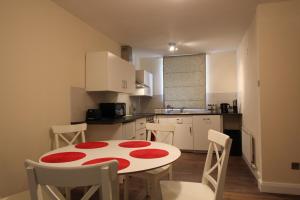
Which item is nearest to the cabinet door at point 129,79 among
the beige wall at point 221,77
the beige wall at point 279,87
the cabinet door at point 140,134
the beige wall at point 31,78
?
the cabinet door at point 140,134

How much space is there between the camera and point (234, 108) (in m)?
4.52

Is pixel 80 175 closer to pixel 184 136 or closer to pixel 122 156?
pixel 122 156

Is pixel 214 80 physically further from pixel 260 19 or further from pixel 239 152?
pixel 260 19

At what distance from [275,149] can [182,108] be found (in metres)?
2.80

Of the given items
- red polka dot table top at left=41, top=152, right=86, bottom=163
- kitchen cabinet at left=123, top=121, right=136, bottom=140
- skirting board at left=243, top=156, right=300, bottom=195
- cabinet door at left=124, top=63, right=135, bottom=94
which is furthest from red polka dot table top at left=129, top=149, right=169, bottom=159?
cabinet door at left=124, top=63, right=135, bottom=94

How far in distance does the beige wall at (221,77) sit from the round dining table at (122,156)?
349cm

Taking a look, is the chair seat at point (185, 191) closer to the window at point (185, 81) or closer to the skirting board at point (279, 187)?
the skirting board at point (279, 187)

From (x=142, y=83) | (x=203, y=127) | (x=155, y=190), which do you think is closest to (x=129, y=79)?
(x=142, y=83)

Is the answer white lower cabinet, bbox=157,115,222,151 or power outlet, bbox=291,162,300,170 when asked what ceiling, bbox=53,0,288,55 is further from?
power outlet, bbox=291,162,300,170

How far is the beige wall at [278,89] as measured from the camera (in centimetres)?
237

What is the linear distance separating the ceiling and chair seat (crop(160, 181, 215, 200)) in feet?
6.63

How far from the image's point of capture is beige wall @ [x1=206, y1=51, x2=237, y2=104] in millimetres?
4809

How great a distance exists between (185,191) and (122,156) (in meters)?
0.56

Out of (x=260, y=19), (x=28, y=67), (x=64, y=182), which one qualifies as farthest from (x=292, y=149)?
(x=28, y=67)
